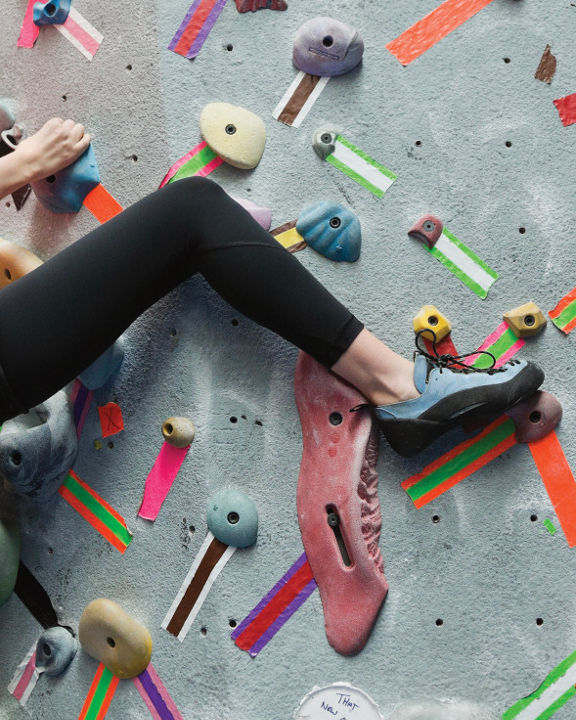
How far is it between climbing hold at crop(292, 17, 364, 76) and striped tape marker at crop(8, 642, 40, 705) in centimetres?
130

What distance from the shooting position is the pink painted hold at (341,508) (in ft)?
4.93

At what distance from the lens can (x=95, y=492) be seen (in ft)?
5.60

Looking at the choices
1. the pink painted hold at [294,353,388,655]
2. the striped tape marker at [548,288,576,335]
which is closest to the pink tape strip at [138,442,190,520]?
the pink painted hold at [294,353,388,655]

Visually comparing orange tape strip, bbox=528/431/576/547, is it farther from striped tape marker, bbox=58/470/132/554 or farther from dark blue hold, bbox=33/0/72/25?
dark blue hold, bbox=33/0/72/25

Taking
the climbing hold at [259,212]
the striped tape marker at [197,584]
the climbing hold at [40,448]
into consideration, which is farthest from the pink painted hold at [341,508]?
the climbing hold at [40,448]

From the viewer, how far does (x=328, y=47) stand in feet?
5.26

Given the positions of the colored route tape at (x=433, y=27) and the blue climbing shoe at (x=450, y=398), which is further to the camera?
the colored route tape at (x=433, y=27)

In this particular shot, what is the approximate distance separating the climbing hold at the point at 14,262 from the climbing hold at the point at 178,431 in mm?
434

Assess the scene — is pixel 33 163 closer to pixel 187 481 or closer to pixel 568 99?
pixel 187 481

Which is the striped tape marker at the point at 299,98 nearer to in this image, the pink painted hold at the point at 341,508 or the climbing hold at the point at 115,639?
the pink painted hold at the point at 341,508

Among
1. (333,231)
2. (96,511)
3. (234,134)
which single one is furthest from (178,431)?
(234,134)

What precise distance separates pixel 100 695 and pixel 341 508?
63cm

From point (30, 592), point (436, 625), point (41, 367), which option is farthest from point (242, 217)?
point (30, 592)

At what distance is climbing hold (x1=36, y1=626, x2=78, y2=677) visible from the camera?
65.8 inches
